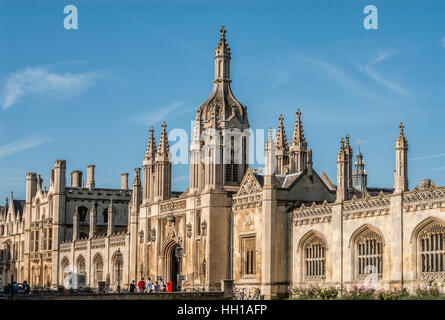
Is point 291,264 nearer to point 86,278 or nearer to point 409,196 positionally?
point 409,196

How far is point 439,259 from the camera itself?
1654 inches

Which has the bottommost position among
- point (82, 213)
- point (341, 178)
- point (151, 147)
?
point (341, 178)

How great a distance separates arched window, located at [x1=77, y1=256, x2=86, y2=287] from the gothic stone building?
180cm

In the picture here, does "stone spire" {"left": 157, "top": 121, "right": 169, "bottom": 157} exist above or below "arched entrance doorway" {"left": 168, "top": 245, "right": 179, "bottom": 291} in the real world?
above

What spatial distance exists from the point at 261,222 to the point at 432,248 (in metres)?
13.6

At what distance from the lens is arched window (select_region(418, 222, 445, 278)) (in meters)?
42.0

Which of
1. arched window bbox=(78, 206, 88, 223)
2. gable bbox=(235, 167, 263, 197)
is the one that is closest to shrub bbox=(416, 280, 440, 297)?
gable bbox=(235, 167, 263, 197)

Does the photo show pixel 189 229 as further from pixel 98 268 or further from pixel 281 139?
pixel 98 268

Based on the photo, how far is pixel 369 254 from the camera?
46.8 m

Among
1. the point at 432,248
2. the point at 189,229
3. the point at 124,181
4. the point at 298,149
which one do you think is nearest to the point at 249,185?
the point at 298,149

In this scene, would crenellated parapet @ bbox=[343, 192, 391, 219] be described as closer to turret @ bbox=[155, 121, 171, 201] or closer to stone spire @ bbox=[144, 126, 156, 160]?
turret @ bbox=[155, 121, 171, 201]

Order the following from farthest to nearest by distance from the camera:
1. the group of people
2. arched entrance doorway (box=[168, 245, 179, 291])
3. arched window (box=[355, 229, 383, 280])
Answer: arched entrance doorway (box=[168, 245, 179, 291]) → the group of people → arched window (box=[355, 229, 383, 280])

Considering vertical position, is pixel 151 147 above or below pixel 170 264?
above
